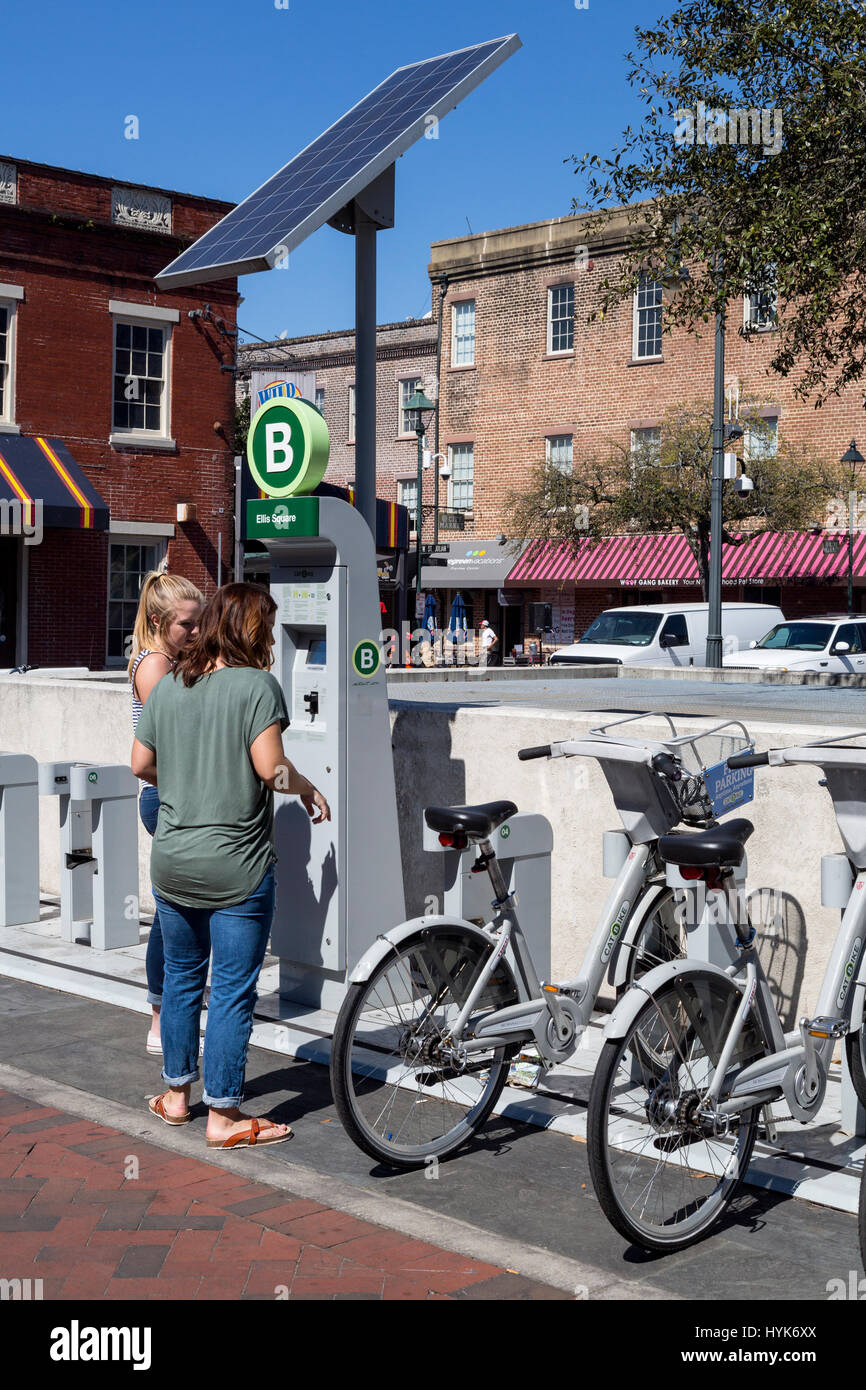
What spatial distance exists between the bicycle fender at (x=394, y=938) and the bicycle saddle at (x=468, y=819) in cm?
29

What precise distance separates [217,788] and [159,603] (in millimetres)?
1356

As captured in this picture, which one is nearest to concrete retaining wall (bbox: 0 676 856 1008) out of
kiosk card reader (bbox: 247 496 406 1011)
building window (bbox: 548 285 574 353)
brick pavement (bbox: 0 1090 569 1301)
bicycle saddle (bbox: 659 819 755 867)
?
kiosk card reader (bbox: 247 496 406 1011)

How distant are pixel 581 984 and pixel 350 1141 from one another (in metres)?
1.02

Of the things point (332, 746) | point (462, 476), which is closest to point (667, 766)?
point (332, 746)

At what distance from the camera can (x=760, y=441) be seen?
105 ft

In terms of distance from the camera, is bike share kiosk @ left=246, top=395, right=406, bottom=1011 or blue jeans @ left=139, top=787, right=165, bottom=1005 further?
bike share kiosk @ left=246, top=395, right=406, bottom=1011

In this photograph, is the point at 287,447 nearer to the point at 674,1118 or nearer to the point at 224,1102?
the point at 224,1102

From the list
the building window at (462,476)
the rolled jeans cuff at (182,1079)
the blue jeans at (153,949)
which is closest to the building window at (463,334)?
the building window at (462,476)

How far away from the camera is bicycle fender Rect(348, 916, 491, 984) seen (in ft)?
14.6

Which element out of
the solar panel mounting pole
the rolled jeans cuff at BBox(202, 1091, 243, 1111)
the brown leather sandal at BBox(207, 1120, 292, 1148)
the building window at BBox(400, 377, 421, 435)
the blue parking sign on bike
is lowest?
the brown leather sandal at BBox(207, 1120, 292, 1148)

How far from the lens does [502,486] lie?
38.2 meters

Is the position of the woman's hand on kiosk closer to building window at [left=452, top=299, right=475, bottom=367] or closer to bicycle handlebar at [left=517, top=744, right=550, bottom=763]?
bicycle handlebar at [left=517, top=744, right=550, bottom=763]

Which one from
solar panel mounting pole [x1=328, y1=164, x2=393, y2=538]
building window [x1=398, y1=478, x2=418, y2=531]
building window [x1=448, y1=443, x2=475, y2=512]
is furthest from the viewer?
building window [x1=398, y1=478, x2=418, y2=531]
